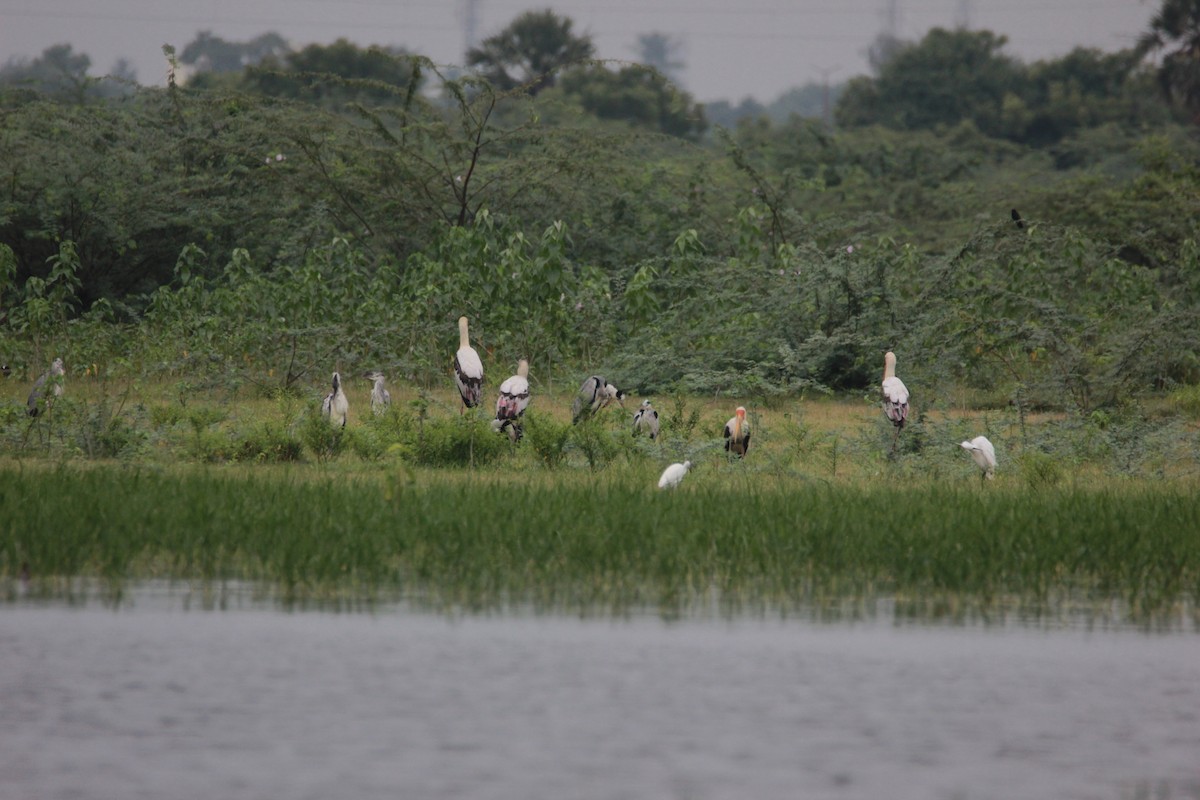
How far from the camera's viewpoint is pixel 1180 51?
3891 centimetres

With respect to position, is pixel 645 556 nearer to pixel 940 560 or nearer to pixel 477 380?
pixel 940 560

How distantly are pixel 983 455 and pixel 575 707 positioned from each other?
5415 millimetres

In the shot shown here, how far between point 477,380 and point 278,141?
776 cm

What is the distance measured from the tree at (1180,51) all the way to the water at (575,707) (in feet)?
119

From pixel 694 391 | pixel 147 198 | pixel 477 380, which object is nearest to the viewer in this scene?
pixel 477 380

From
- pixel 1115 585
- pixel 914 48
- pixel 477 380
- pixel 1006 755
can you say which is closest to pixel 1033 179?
pixel 914 48

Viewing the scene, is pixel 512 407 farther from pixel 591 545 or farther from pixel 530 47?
pixel 530 47

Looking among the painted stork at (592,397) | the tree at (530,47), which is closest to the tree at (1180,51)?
the tree at (530,47)

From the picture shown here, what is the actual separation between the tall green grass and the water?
1.38 feet

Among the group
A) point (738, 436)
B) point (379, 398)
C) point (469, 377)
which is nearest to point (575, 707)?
point (738, 436)

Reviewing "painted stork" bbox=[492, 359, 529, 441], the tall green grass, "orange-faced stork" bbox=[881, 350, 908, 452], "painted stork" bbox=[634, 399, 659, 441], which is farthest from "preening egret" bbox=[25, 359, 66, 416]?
"orange-faced stork" bbox=[881, 350, 908, 452]

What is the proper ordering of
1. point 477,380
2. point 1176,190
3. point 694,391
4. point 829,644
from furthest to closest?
1. point 1176,190
2. point 694,391
3. point 477,380
4. point 829,644

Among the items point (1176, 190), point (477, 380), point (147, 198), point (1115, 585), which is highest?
point (1176, 190)

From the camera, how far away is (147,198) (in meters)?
17.9
